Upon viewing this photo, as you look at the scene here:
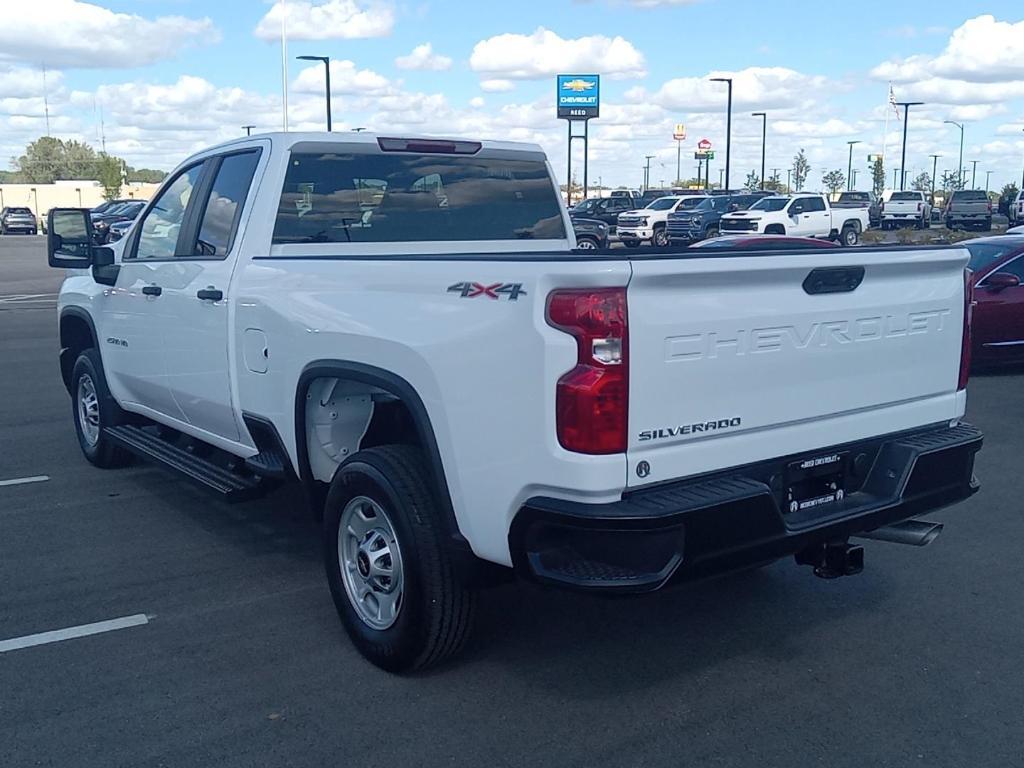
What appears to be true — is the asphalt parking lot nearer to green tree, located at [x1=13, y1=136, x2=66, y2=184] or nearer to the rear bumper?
the rear bumper

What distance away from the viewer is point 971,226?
47562 millimetres

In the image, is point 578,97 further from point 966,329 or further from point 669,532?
point 669,532

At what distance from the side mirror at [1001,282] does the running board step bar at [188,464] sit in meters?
8.90

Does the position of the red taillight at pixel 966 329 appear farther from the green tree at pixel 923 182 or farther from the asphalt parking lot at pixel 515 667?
the green tree at pixel 923 182

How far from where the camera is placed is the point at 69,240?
22.3 feet

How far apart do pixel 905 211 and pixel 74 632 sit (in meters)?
50.9

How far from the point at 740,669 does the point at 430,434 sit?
5.30 feet

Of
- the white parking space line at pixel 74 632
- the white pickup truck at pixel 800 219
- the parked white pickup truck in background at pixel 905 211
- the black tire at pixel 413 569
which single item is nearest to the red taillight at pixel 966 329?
the black tire at pixel 413 569

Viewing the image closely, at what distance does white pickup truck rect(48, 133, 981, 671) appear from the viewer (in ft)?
11.2

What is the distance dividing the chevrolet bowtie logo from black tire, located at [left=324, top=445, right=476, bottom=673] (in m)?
61.4

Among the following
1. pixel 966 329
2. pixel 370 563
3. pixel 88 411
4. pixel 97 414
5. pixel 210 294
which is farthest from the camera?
pixel 88 411

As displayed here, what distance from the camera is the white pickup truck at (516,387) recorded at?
11.2 ft

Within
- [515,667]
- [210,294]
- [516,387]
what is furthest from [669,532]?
[210,294]

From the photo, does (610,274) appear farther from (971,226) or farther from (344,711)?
(971,226)
